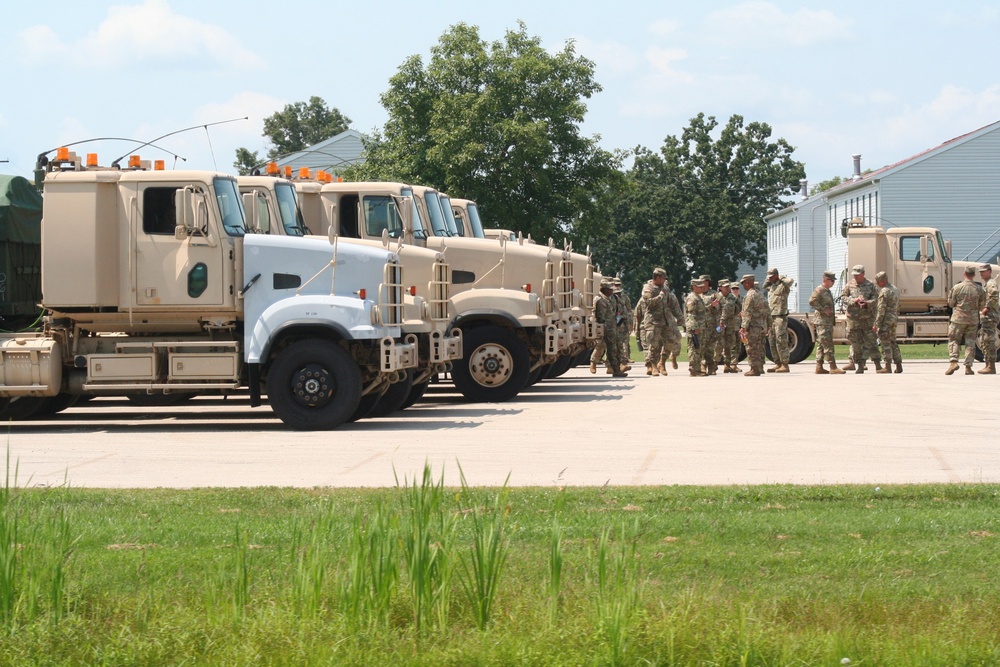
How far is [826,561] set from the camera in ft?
23.9

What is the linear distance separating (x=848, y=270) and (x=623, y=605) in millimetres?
23556

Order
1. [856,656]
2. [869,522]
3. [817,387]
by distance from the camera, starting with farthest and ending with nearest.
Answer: [817,387] < [869,522] < [856,656]

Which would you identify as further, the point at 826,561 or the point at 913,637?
the point at 826,561

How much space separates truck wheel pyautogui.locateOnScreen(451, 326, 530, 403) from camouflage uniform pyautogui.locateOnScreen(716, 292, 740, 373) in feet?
29.7

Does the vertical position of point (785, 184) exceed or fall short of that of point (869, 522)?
it exceeds it

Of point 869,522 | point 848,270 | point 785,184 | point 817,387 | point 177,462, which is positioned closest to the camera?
point 869,522

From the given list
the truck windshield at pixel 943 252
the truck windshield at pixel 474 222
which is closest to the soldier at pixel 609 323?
the truck windshield at pixel 474 222

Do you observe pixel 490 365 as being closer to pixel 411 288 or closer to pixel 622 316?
pixel 411 288

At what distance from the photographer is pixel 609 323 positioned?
25.1 meters

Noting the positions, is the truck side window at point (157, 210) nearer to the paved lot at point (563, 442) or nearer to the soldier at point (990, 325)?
the paved lot at point (563, 442)

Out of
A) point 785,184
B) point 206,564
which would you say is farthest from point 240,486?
point 785,184

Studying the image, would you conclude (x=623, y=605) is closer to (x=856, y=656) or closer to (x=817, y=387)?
(x=856, y=656)

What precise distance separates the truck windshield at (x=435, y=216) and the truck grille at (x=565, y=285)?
1.74 m

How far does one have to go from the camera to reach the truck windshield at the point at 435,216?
64.1 ft
